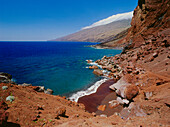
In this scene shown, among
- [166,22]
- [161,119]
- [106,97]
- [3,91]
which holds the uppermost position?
[166,22]

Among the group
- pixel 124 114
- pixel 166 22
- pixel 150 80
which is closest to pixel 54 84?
pixel 124 114

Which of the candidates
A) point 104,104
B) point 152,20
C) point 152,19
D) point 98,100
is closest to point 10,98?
point 104,104

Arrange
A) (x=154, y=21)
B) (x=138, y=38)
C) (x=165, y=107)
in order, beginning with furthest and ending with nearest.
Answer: (x=138, y=38) < (x=154, y=21) < (x=165, y=107)

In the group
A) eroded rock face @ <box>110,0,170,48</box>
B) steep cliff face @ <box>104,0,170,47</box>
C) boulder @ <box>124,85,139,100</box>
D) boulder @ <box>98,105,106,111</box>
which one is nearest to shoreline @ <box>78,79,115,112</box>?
boulder @ <box>98,105,106,111</box>

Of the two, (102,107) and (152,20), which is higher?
(152,20)

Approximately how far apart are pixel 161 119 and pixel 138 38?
3799 cm

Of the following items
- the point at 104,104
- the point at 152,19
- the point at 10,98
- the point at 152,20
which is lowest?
the point at 104,104

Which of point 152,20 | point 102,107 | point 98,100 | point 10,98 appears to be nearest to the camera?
point 10,98

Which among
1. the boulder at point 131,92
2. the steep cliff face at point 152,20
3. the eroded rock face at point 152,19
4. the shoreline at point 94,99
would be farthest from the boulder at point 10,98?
the steep cliff face at point 152,20

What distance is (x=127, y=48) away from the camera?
4456cm

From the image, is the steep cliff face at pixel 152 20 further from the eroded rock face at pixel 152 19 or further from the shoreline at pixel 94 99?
the shoreline at pixel 94 99

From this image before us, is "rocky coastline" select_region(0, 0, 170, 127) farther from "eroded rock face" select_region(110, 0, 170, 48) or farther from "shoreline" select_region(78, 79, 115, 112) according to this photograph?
"eroded rock face" select_region(110, 0, 170, 48)

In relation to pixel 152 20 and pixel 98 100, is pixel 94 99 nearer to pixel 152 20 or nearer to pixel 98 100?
pixel 98 100

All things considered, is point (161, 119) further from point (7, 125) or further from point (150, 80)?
point (7, 125)
